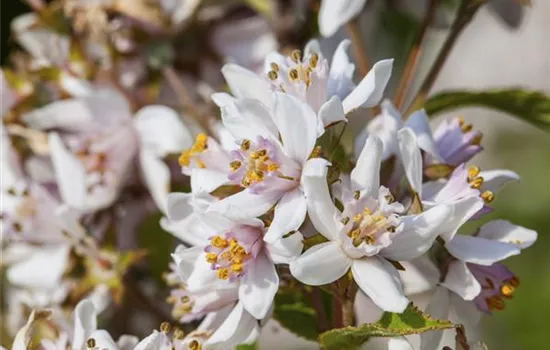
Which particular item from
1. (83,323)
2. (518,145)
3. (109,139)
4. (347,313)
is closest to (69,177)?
(109,139)

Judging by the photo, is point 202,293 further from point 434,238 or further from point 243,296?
point 434,238

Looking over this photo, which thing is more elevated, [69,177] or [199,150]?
[199,150]

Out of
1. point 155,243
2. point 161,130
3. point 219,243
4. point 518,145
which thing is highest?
point 219,243

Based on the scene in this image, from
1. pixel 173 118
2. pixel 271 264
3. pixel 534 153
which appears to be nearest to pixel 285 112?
pixel 271 264

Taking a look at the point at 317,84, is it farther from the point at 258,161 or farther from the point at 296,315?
the point at 296,315

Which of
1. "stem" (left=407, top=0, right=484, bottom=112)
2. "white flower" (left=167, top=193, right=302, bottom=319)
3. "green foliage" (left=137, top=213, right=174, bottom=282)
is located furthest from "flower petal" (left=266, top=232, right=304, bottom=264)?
"green foliage" (left=137, top=213, right=174, bottom=282)

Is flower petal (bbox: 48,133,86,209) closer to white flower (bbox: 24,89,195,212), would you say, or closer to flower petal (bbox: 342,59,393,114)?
white flower (bbox: 24,89,195,212)

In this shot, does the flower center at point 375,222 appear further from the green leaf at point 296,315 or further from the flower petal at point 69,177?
the flower petal at point 69,177

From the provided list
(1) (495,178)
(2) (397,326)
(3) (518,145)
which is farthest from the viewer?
(3) (518,145)
